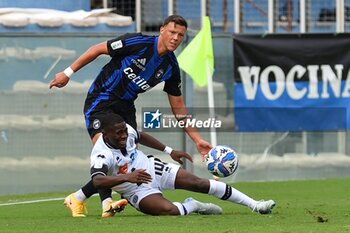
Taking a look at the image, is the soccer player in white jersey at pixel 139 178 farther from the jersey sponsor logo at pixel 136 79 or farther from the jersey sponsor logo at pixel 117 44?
the jersey sponsor logo at pixel 117 44

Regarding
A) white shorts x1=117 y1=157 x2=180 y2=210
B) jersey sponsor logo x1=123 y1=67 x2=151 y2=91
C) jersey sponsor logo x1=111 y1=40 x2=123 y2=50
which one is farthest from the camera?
jersey sponsor logo x1=123 y1=67 x2=151 y2=91

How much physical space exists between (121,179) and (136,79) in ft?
5.74

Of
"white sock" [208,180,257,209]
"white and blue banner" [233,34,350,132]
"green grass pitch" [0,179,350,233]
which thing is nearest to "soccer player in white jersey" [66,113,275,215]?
"white sock" [208,180,257,209]

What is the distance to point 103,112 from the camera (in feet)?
33.9

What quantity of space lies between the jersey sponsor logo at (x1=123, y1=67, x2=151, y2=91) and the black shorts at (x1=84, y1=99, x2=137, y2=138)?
236 millimetres

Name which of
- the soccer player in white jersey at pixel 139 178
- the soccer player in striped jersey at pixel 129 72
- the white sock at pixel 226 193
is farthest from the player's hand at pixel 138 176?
the soccer player in striped jersey at pixel 129 72

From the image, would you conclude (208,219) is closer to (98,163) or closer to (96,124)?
(98,163)

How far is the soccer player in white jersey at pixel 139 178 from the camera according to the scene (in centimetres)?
909

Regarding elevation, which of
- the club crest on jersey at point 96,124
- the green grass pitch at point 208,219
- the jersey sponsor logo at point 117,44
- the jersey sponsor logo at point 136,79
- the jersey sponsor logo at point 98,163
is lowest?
the green grass pitch at point 208,219

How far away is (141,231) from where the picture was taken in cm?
786

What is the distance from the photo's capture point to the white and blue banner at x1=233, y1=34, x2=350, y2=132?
1648cm

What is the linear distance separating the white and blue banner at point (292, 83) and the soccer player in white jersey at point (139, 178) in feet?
22.5

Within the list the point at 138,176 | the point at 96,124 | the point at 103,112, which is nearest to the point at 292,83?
the point at 103,112

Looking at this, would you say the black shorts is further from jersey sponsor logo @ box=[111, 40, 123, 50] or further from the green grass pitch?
the green grass pitch
